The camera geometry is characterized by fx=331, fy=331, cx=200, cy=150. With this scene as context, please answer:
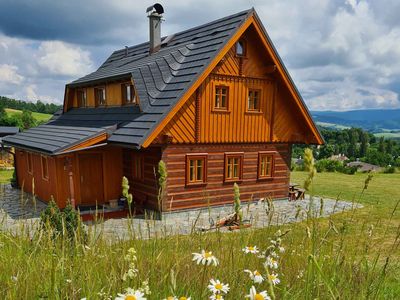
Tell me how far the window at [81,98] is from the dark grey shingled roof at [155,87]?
1456mm

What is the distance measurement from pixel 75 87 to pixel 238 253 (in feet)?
52.7

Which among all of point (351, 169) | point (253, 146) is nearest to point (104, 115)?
point (253, 146)

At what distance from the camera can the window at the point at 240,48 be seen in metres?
12.6

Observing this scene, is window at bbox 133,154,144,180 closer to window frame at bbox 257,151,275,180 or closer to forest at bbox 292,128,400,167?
window frame at bbox 257,151,275,180

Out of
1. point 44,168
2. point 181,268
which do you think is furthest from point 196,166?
point 181,268

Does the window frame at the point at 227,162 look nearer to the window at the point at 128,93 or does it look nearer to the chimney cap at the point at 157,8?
the window at the point at 128,93

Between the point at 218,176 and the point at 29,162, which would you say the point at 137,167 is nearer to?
the point at 218,176

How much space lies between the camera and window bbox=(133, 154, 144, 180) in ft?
40.8

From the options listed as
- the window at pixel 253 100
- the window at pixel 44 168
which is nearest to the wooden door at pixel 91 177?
the window at pixel 44 168

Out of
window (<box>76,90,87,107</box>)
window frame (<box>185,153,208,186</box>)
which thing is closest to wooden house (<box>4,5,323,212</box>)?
window frame (<box>185,153,208,186</box>)

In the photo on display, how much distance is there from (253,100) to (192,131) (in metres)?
3.18

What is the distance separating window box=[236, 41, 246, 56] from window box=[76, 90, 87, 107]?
843 cm

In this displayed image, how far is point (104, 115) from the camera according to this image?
14102 millimetres

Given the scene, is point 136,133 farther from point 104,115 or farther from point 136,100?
point 104,115
